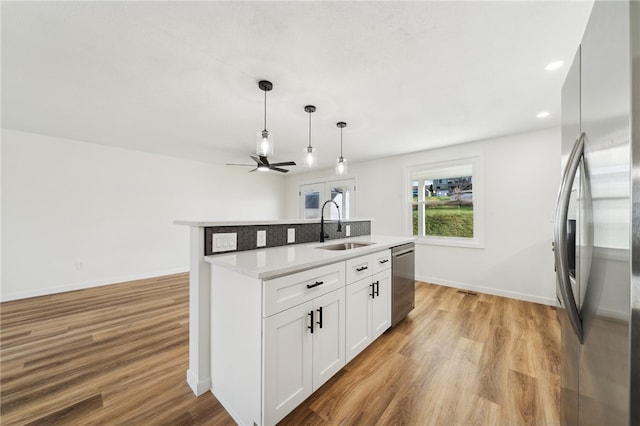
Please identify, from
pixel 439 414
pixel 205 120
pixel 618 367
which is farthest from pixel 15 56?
pixel 439 414

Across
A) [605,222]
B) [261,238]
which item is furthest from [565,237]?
[261,238]

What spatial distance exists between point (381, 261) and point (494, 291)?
2530mm

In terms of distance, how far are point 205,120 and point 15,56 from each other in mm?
1453

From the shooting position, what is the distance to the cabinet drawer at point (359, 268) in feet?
5.75

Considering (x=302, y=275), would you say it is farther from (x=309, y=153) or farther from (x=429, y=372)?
(x=309, y=153)

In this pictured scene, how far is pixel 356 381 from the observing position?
1689mm

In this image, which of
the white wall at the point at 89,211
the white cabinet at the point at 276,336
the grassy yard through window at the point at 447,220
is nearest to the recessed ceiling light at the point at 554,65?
the white cabinet at the point at 276,336

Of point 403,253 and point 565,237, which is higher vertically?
point 565,237

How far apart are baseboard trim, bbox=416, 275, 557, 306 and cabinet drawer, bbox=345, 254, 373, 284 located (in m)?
2.59

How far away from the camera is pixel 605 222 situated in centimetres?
61

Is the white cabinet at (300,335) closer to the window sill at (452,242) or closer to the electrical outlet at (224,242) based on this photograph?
the electrical outlet at (224,242)

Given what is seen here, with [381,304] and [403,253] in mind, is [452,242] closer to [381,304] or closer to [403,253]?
[403,253]

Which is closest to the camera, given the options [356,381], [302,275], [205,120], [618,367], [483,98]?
[618,367]

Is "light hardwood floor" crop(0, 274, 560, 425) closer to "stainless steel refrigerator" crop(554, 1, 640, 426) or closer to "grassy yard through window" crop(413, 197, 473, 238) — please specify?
"stainless steel refrigerator" crop(554, 1, 640, 426)
